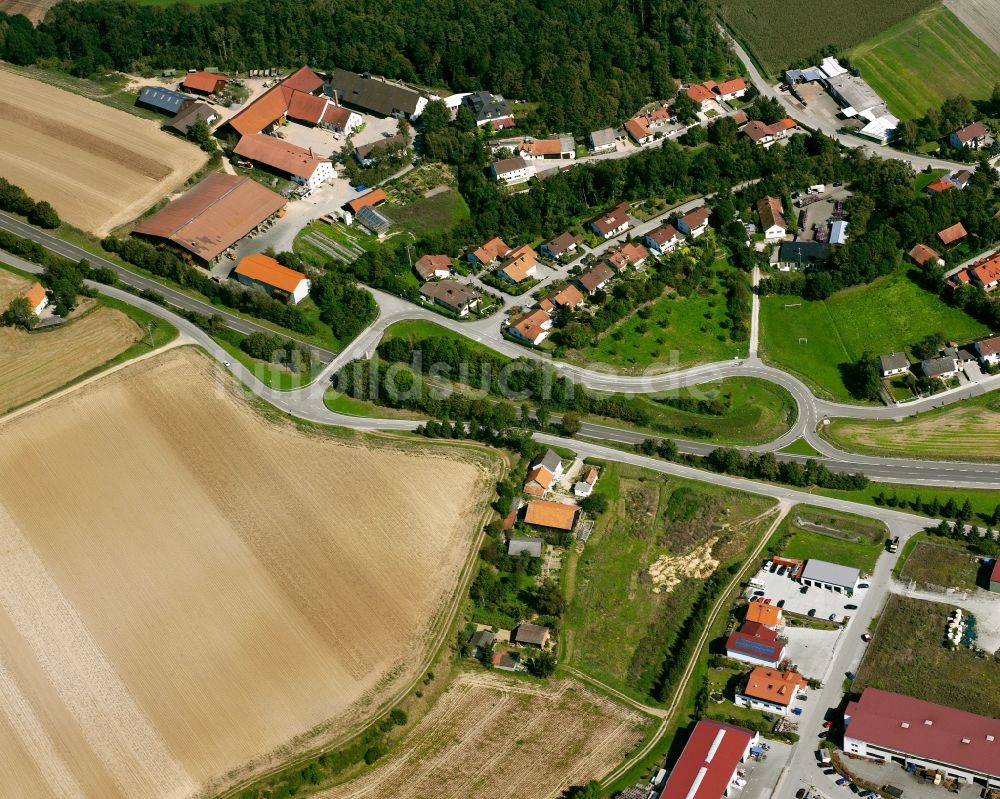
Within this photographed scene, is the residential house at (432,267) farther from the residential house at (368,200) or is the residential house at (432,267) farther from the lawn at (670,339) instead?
the lawn at (670,339)

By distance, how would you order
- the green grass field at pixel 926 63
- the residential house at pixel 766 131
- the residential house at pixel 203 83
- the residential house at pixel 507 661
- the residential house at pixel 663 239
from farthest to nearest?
the green grass field at pixel 926 63, the residential house at pixel 203 83, the residential house at pixel 766 131, the residential house at pixel 663 239, the residential house at pixel 507 661

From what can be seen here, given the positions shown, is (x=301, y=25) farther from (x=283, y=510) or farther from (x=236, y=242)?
(x=283, y=510)

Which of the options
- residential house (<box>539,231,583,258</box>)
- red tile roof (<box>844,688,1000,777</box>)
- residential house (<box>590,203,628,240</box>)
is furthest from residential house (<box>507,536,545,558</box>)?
residential house (<box>590,203,628,240</box>)

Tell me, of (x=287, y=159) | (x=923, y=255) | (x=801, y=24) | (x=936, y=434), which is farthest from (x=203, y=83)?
(x=936, y=434)

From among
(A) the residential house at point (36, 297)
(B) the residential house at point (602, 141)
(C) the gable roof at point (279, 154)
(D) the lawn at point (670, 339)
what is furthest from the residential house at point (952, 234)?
(A) the residential house at point (36, 297)

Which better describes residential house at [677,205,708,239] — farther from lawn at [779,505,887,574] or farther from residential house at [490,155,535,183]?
lawn at [779,505,887,574]

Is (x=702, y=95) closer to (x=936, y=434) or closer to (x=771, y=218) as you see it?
(x=771, y=218)
